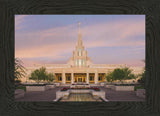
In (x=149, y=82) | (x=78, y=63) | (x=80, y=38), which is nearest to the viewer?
(x=149, y=82)

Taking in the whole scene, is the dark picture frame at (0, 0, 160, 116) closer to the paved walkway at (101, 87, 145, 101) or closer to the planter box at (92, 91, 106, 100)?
the paved walkway at (101, 87, 145, 101)

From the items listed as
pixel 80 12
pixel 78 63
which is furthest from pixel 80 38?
pixel 80 12

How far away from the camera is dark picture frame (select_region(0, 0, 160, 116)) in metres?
8.73

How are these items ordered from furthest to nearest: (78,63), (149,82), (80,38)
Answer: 1. (80,38)
2. (78,63)
3. (149,82)

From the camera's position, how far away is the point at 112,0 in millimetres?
9023

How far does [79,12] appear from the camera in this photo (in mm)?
9094

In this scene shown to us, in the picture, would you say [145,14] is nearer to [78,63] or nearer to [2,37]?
[2,37]

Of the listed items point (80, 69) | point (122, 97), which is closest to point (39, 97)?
point (122, 97)

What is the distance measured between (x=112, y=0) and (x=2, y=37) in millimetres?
6466

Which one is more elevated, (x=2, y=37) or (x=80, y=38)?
(x=80, y=38)

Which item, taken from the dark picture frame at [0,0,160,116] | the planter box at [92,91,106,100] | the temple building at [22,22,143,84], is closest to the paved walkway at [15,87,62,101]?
the planter box at [92,91,106,100]

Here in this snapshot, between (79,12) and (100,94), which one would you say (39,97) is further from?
(79,12)
